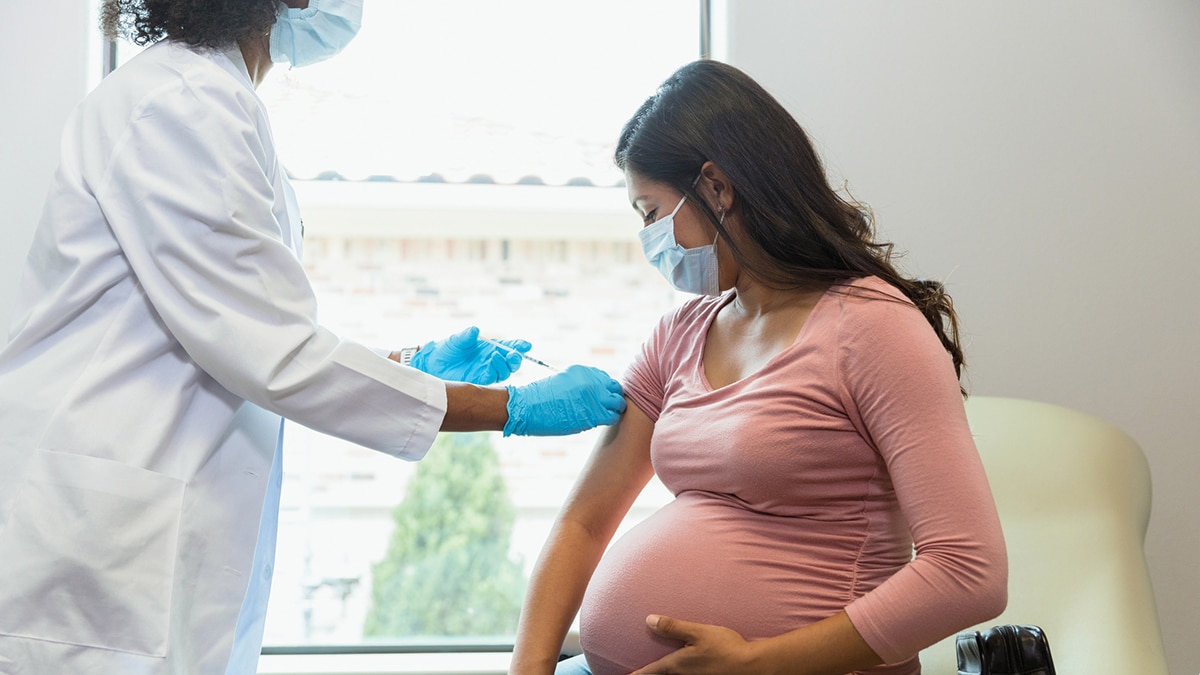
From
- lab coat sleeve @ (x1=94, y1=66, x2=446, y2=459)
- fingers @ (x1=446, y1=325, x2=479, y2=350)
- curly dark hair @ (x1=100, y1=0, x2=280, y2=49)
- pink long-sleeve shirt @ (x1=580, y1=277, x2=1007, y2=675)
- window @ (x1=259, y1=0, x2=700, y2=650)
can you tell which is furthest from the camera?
window @ (x1=259, y1=0, x2=700, y2=650)

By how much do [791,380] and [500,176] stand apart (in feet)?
4.38

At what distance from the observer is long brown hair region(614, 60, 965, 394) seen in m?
1.29

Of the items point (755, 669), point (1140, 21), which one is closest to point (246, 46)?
point (755, 669)

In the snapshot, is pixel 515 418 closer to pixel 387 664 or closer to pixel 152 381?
pixel 152 381

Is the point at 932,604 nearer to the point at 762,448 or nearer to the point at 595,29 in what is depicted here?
the point at 762,448

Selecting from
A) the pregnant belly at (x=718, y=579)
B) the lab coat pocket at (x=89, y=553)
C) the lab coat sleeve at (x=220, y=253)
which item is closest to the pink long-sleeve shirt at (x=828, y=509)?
the pregnant belly at (x=718, y=579)

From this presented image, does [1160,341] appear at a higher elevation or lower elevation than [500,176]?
lower

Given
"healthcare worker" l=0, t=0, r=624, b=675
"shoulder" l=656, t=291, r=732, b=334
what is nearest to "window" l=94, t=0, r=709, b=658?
"shoulder" l=656, t=291, r=732, b=334

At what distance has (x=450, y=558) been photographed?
249 centimetres

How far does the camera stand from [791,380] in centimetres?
121

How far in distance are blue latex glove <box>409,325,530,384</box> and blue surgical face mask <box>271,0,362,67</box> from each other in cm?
50

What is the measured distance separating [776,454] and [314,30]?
3.14 ft

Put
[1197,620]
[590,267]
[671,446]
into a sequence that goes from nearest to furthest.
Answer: [671,446] < [1197,620] < [590,267]

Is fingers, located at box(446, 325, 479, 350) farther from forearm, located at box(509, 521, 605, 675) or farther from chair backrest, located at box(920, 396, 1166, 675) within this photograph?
chair backrest, located at box(920, 396, 1166, 675)
